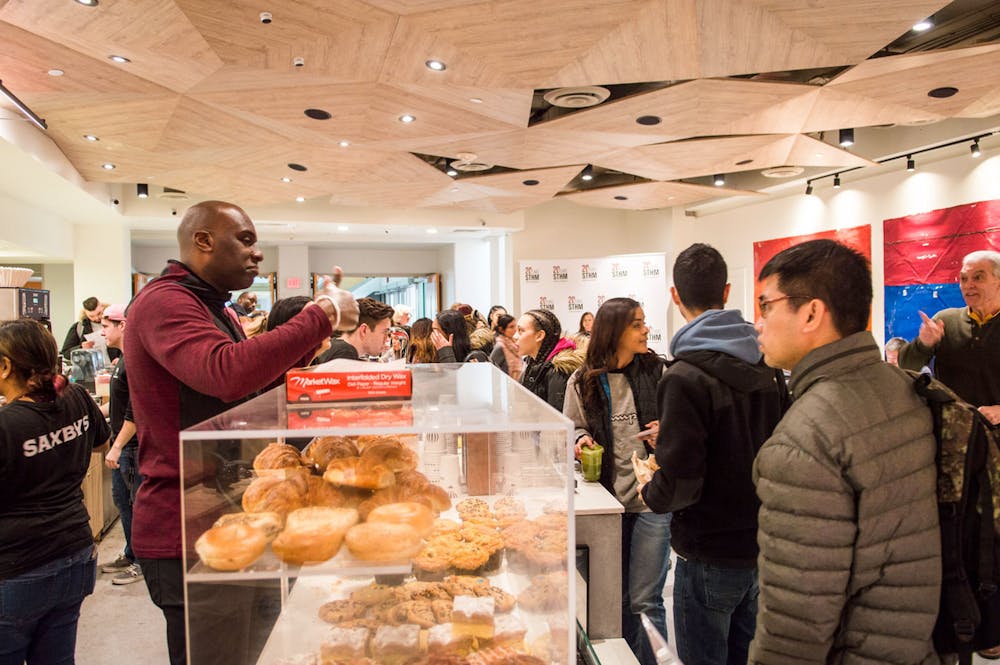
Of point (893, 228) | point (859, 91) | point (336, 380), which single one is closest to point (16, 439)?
point (336, 380)

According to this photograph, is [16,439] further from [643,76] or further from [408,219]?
[408,219]

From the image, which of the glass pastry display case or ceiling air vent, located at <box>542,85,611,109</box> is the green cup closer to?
the glass pastry display case

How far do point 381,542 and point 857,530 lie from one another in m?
0.85

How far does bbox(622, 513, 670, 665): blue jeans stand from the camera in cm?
234

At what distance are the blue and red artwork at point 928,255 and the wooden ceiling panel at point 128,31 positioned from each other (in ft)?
20.4

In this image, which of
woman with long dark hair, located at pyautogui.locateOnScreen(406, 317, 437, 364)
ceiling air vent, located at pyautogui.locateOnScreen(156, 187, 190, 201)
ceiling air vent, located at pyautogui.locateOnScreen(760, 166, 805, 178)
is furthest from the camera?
ceiling air vent, located at pyautogui.locateOnScreen(156, 187, 190, 201)

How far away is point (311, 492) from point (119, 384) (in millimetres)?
2786

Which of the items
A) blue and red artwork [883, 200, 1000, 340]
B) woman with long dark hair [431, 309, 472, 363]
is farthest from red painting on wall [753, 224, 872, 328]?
woman with long dark hair [431, 309, 472, 363]

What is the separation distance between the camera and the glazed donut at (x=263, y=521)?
911mm

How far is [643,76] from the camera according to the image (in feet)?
A: 12.5

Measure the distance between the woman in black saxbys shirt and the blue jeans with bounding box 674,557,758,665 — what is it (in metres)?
1.92

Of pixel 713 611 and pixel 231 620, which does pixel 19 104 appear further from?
pixel 713 611

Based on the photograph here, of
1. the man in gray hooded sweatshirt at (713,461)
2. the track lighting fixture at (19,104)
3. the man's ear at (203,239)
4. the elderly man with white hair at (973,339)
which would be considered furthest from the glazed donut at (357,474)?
the track lighting fixture at (19,104)

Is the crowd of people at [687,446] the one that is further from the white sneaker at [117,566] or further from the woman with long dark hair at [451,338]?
the woman with long dark hair at [451,338]
